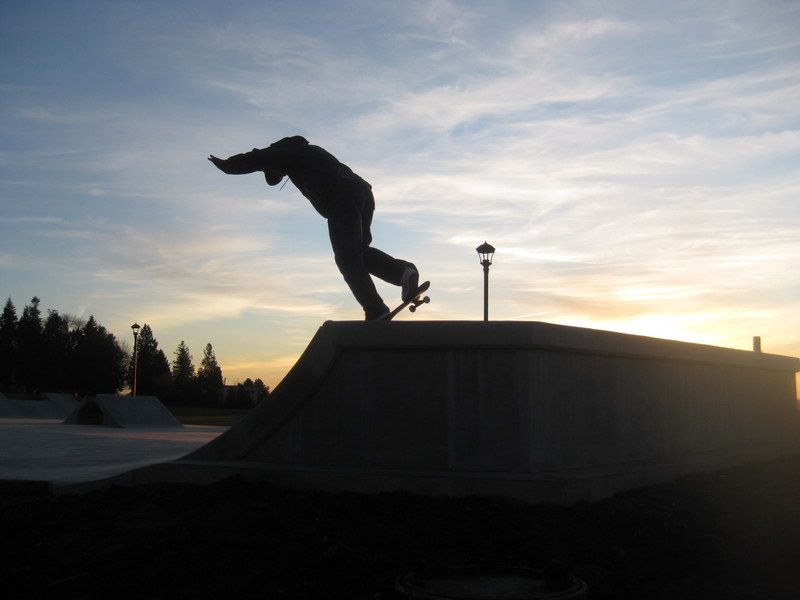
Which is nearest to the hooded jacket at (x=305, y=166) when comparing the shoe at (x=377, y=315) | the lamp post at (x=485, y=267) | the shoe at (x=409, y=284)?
the shoe at (x=409, y=284)

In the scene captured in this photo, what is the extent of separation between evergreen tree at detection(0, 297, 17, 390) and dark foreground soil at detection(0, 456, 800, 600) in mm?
79788

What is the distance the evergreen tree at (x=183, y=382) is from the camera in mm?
72125

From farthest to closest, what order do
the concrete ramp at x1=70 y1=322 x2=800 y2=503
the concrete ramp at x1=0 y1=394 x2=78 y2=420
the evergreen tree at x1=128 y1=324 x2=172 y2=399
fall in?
the evergreen tree at x1=128 y1=324 x2=172 y2=399
the concrete ramp at x1=0 y1=394 x2=78 y2=420
the concrete ramp at x1=70 y1=322 x2=800 y2=503

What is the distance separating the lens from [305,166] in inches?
291

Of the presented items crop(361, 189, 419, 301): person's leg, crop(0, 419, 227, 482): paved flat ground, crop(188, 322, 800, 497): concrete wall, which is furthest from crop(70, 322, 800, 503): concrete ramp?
crop(0, 419, 227, 482): paved flat ground

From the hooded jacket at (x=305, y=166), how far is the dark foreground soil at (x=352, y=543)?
2749 mm

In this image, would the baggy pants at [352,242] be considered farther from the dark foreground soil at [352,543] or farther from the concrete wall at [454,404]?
the dark foreground soil at [352,543]

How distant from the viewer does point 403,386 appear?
20.9ft

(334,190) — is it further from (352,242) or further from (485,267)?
(485,267)

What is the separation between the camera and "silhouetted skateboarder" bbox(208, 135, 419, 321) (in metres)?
7.36

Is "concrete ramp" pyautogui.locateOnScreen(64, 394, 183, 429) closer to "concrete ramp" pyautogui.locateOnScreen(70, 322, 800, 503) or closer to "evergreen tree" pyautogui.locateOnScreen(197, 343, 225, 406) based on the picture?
"concrete ramp" pyautogui.locateOnScreen(70, 322, 800, 503)

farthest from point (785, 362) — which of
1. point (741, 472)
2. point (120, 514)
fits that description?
point (120, 514)

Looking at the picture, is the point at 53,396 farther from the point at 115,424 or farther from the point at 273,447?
the point at 273,447

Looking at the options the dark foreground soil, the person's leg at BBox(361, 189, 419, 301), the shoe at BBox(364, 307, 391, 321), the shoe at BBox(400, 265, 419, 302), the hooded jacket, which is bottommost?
the dark foreground soil
